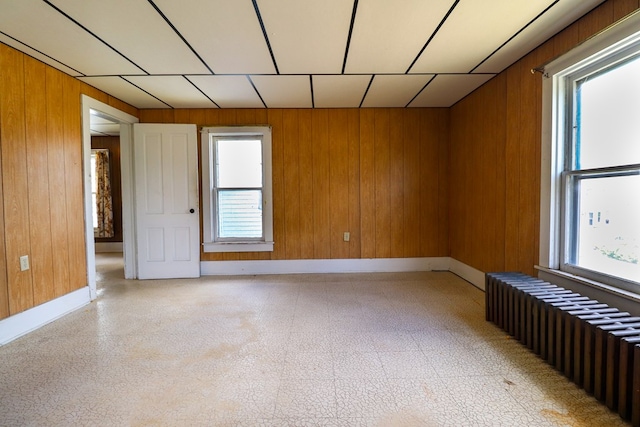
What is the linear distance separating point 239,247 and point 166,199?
4.04ft

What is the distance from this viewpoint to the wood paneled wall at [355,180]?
4141mm

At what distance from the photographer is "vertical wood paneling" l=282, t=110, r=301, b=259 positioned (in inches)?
163

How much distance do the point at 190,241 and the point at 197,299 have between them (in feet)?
3.59

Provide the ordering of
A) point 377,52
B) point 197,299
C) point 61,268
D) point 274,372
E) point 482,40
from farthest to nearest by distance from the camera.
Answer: point 197,299
point 61,268
point 377,52
point 482,40
point 274,372

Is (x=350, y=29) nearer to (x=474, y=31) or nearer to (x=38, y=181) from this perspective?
(x=474, y=31)

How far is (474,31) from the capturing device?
218 centimetres

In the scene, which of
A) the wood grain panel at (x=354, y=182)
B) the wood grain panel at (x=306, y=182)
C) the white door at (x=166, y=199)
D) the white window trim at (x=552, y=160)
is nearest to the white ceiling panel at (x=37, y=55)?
the white door at (x=166, y=199)

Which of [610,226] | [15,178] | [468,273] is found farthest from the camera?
[468,273]

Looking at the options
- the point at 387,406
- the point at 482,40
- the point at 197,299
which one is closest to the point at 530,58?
the point at 482,40

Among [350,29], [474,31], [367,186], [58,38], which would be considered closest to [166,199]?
[58,38]

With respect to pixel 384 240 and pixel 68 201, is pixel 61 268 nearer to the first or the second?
pixel 68 201

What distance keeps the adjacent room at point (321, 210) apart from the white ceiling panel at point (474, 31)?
0.07 feet

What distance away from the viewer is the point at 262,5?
188 cm

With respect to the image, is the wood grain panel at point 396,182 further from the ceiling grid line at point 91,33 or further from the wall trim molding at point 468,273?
the ceiling grid line at point 91,33
